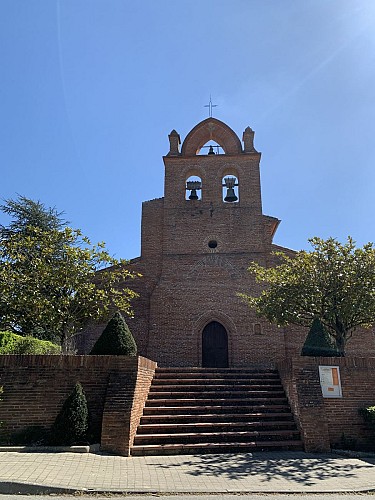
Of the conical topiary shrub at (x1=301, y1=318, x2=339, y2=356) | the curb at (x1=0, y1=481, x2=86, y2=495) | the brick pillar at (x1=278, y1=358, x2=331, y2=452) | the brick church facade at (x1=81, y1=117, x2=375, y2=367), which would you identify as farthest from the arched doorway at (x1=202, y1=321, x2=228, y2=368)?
the curb at (x1=0, y1=481, x2=86, y2=495)

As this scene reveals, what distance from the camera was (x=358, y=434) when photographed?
10.1 metres

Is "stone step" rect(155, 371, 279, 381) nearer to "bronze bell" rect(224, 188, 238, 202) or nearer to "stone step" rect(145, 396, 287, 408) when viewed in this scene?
"stone step" rect(145, 396, 287, 408)

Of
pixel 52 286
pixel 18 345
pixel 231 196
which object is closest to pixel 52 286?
pixel 52 286

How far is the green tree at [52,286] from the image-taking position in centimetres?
1384

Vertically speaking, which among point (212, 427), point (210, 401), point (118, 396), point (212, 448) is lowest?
point (212, 448)

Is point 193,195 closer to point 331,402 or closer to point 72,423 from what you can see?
point 331,402

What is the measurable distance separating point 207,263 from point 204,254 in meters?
0.53

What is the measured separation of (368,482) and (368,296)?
20.9ft

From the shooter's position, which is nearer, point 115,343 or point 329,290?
point 115,343

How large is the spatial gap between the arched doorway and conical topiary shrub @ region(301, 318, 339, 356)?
7598mm

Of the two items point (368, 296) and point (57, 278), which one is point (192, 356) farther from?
point (368, 296)

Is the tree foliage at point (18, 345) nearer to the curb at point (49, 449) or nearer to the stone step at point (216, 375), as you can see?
the curb at point (49, 449)

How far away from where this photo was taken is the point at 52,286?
14219 mm

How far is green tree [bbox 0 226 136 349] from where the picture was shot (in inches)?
545
